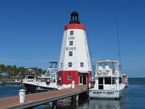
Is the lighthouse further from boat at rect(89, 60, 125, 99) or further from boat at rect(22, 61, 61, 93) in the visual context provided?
boat at rect(89, 60, 125, 99)

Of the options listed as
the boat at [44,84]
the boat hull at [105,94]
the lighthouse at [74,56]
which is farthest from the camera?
the lighthouse at [74,56]

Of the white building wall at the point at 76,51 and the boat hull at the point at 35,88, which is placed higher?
the white building wall at the point at 76,51

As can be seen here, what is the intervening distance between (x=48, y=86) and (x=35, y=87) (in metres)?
3.68

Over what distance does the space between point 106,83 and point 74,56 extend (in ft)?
33.8

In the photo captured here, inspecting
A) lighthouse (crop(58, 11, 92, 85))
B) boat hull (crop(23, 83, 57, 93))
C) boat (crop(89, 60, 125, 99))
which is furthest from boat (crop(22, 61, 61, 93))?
boat (crop(89, 60, 125, 99))

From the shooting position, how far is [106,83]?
38.8m

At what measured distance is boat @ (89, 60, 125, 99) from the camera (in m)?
34.3

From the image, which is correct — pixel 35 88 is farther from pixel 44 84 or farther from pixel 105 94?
pixel 105 94

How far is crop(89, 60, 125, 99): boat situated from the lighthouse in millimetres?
7087

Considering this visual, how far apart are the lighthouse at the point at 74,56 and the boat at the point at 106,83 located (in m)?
7.09

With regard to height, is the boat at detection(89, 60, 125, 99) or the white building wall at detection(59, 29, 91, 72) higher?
the white building wall at detection(59, 29, 91, 72)

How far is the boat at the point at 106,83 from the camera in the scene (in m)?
A: 34.3

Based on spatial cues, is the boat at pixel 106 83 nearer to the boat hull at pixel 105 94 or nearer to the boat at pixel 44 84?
the boat hull at pixel 105 94

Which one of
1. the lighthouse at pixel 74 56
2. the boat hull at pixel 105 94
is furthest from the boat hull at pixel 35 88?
the boat hull at pixel 105 94
